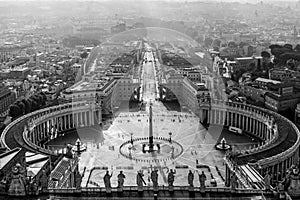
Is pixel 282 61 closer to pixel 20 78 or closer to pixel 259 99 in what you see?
pixel 259 99

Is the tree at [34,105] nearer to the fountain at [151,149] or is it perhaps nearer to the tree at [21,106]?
Answer: the tree at [21,106]

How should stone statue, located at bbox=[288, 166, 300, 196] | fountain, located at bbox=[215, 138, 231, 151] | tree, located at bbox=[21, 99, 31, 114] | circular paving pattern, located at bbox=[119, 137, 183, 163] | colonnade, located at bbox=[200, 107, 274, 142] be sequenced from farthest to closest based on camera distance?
1. tree, located at bbox=[21, 99, 31, 114]
2. colonnade, located at bbox=[200, 107, 274, 142]
3. fountain, located at bbox=[215, 138, 231, 151]
4. circular paving pattern, located at bbox=[119, 137, 183, 163]
5. stone statue, located at bbox=[288, 166, 300, 196]

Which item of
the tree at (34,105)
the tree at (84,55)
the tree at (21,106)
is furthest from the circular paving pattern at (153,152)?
the tree at (84,55)

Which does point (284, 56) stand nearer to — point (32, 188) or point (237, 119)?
point (237, 119)

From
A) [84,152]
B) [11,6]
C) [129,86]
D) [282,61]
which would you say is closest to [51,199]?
[84,152]

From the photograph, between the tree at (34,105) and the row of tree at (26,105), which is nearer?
the row of tree at (26,105)

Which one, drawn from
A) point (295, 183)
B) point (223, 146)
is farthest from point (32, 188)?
point (223, 146)

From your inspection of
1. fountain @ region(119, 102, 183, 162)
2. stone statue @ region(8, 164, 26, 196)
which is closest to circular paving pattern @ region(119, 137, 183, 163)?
fountain @ region(119, 102, 183, 162)

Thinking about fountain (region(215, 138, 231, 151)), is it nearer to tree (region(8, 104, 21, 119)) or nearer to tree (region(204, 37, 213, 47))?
tree (region(8, 104, 21, 119))
